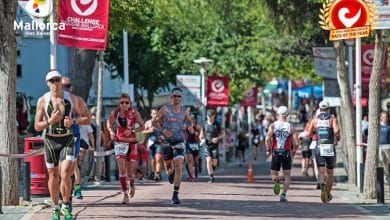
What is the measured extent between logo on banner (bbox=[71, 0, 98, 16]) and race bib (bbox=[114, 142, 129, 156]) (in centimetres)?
228

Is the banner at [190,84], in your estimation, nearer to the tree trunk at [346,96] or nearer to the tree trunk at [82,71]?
the tree trunk at [346,96]

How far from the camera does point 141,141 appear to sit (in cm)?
2889

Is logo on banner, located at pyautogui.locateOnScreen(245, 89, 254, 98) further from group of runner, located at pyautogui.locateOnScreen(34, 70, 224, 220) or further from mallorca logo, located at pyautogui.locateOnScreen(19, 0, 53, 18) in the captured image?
mallorca logo, located at pyautogui.locateOnScreen(19, 0, 53, 18)

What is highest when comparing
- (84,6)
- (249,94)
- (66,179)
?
(84,6)

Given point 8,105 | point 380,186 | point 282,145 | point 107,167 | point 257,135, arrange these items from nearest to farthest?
point 8,105, point 380,186, point 282,145, point 107,167, point 257,135

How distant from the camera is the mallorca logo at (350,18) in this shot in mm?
19797

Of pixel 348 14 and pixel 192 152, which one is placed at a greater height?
pixel 348 14

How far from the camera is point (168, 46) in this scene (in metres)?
45.8

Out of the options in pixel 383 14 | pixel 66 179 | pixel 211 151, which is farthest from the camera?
pixel 211 151

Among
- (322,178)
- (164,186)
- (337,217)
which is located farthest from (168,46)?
(337,217)

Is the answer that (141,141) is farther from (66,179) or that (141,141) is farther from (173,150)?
(66,179)

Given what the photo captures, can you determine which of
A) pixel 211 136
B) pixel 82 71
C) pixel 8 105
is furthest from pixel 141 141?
pixel 8 105

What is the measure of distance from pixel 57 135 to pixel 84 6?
15.8ft

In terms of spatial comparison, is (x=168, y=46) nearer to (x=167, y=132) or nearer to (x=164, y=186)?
(x=164, y=186)
